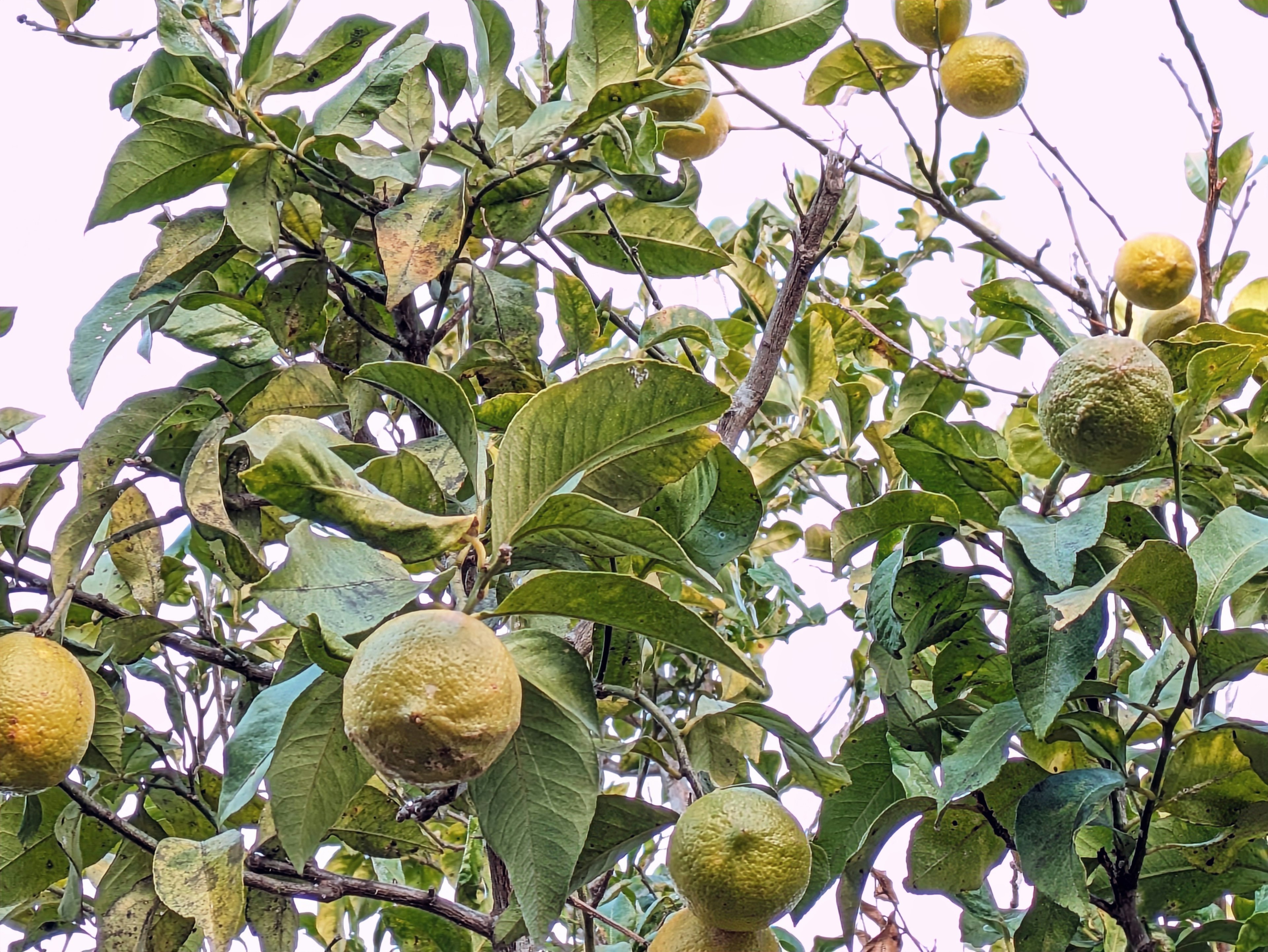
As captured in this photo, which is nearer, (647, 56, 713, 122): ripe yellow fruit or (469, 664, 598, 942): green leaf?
(469, 664, 598, 942): green leaf

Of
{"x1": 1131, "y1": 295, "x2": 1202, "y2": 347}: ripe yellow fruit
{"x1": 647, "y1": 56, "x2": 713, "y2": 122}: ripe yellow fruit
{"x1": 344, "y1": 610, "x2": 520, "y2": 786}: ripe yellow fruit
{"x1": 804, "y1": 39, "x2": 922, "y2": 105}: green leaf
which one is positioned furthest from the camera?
{"x1": 804, "y1": 39, "x2": 922, "y2": 105}: green leaf

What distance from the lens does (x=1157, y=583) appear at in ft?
3.03

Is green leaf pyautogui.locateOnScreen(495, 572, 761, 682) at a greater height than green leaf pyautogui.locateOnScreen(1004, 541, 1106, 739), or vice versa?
green leaf pyautogui.locateOnScreen(495, 572, 761, 682)

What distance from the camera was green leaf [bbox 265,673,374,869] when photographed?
0.84 meters

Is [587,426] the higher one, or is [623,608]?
[587,426]

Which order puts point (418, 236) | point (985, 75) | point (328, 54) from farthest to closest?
1. point (985, 75)
2. point (328, 54)
3. point (418, 236)

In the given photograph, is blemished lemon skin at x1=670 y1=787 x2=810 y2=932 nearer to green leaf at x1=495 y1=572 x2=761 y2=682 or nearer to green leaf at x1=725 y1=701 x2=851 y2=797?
green leaf at x1=725 y1=701 x2=851 y2=797

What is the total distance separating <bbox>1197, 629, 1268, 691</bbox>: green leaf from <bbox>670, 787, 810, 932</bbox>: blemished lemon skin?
383mm

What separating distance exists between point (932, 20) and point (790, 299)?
2.98 feet

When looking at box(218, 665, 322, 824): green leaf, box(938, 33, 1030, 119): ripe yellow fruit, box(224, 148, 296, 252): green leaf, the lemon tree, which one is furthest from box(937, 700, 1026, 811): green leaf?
box(938, 33, 1030, 119): ripe yellow fruit

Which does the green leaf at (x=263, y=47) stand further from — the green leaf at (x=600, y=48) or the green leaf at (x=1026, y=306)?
the green leaf at (x=1026, y=306)

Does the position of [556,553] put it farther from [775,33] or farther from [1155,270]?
[1155,270]

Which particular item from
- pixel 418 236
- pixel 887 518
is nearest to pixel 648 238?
pixel 418 236

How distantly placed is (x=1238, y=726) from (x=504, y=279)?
2.78ft
